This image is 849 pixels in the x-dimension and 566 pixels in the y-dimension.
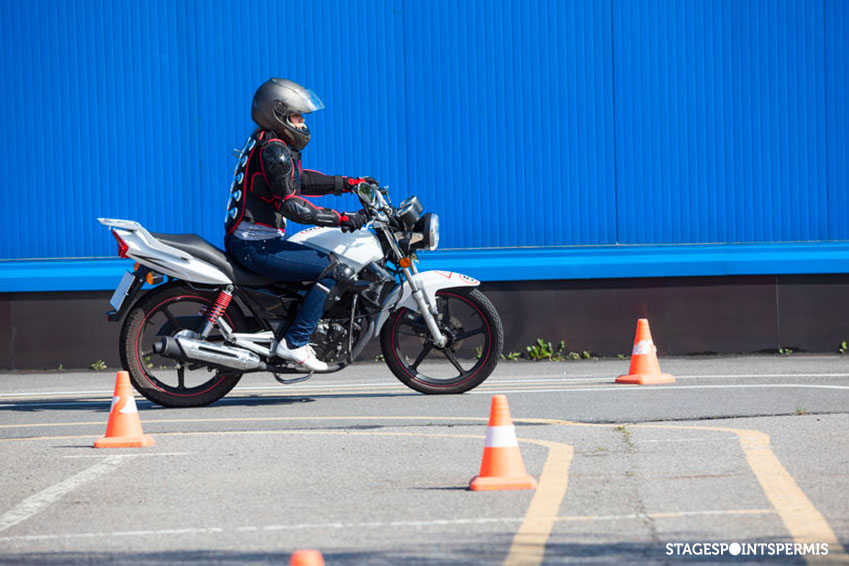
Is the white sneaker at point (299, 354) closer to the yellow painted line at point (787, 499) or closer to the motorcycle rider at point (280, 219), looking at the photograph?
the motorcycle rider at point (280, 219)

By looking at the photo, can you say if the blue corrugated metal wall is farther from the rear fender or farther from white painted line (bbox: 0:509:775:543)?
white painted line (bbox: 0:509:775:543)

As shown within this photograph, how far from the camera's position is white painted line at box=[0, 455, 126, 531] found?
5.55m

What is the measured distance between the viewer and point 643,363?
10.4 metres

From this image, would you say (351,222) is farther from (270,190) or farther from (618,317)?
(618,317)

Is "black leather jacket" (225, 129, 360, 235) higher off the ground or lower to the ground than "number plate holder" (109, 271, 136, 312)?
higher

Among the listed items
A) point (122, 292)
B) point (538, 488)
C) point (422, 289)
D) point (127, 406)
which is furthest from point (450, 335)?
point (538, 488)

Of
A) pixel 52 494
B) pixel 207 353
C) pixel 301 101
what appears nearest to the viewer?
pixel 52 494

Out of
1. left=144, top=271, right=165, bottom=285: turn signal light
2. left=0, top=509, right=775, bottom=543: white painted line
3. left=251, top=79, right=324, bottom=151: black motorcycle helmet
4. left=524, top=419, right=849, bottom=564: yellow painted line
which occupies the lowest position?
left=0, top=509, right=775, bottom=543: white painted line


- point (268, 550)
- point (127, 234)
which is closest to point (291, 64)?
point (127, 234)

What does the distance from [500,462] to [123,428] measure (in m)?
2.70

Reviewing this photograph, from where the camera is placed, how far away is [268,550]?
476 centimetres

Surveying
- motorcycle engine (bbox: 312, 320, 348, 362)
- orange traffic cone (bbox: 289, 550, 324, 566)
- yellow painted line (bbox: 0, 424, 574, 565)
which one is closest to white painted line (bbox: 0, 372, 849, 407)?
motorcycle engine (bbox: 312, 320, 348, 362)

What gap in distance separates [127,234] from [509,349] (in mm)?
5244

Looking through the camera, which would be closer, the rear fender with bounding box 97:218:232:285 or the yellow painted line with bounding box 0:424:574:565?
the yellow painted line with bounding box 0:424:574:565
